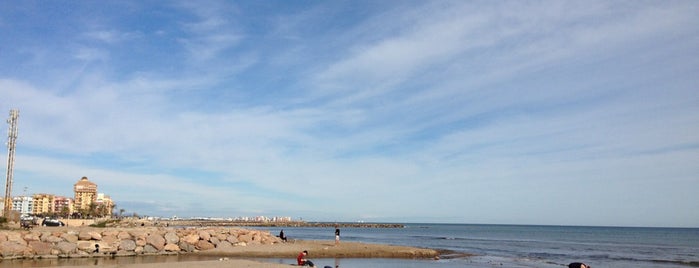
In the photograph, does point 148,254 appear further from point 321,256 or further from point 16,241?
point 321,256

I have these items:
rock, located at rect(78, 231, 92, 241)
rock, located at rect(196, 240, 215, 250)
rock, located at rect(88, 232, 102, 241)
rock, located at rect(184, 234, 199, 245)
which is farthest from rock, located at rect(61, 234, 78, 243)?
rock, located at rect(196, 240, 215, 250)

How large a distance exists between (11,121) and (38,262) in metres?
25.4

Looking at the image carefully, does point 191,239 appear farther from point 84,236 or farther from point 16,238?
point 16,238

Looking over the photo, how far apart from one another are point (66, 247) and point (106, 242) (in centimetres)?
230

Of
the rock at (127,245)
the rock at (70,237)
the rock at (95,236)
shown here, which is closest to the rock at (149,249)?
the rock at (127,245)

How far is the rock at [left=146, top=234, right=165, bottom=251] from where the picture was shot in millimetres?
33562

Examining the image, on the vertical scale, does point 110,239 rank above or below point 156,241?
above

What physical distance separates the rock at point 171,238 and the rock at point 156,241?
41cm

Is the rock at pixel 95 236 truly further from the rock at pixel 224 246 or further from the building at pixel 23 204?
the building at pixel 23 204

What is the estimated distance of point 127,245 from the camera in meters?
32.5

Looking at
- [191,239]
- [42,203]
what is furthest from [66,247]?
[42,203]

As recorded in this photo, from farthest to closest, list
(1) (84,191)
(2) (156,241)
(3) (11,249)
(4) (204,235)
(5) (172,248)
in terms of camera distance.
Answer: (1) (84,191) → (4) (204,235) → (5) (172,248) → (2) (156,241) → (3) (11,249)

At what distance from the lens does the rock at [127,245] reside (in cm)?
3228

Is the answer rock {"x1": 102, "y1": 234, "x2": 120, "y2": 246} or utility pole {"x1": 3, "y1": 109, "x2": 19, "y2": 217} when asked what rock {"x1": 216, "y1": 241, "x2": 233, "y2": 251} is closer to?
rock {"x1": 102, "y1": 234, "x2": 120, "y2": 246}
